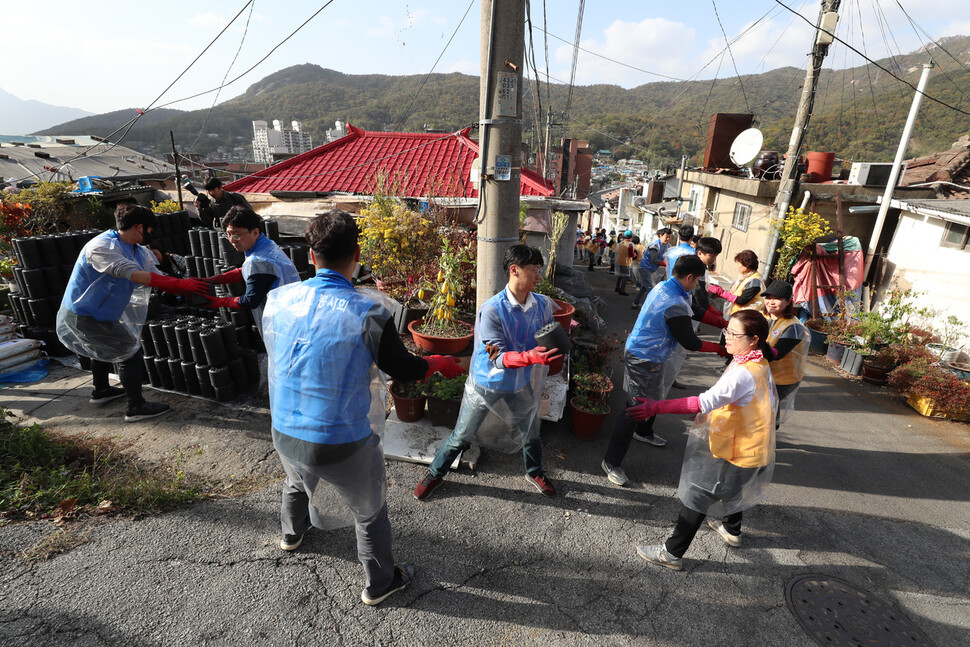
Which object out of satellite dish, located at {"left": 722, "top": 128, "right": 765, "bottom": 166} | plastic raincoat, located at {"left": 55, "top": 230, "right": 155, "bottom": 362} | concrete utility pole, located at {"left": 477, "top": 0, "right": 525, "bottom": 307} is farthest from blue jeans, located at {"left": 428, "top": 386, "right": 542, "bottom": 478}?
satellite dish, located at {"left": 722, "top": 128, "right": 765, "bottom": 166}

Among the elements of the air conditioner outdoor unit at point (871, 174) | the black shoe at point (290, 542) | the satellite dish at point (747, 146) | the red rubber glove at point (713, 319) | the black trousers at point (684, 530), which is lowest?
the black shoe at point (290, 542)

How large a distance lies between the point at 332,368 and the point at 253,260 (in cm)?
221

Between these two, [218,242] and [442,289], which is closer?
[442,289]

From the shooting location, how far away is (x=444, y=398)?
398cm

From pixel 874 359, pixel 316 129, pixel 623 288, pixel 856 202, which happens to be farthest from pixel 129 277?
pixel 316 129

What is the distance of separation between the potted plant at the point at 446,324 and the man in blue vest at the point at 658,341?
1.81m

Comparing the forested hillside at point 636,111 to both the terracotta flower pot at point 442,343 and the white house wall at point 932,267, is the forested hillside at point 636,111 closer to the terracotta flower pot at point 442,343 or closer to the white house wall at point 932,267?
the white house wall at point 932,267

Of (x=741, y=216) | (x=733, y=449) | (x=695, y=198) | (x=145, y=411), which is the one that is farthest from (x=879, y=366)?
(x=695, y=198)

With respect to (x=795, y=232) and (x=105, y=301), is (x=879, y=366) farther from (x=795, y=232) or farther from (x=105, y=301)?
(x=105, y=301)

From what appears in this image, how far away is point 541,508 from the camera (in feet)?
10.8

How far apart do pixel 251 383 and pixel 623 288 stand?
29.0 feet

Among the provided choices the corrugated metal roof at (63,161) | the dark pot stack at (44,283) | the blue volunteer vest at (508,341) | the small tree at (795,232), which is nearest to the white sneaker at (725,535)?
the blue volunteer vest at (508,341)

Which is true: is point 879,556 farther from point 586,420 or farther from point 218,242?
point 218,242

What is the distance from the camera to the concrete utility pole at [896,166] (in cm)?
716
